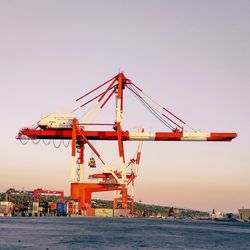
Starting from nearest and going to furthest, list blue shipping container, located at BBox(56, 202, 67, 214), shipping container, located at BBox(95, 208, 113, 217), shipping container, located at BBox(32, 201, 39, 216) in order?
blue shipping container, located at BBox(56, 202, 67, 214)
shipping container, located at BBox(95, 208, 113, 217)
shipping container, located at BBox(32, 201, 39, 216)

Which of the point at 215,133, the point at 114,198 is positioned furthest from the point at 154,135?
the point at 114,198

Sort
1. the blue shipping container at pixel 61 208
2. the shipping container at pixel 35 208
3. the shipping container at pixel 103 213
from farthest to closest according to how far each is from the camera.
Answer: the shipping container at pixel 35 208, the shipping container at pixel 103 213, the blue shipping container at pixel 61 208

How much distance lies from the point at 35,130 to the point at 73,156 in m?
10.3

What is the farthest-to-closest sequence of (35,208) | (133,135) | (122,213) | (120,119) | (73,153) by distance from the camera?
(35,208), (122,213), (73,153), (120,119), (133,135)

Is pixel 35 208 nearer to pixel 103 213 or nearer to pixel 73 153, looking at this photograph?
pixel 103 213

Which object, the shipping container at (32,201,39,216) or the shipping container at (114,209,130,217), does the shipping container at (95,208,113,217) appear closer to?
the shipping container at (114,209,130,217)

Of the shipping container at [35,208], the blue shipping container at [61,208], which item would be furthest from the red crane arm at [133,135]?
the shipping container at [35,208]

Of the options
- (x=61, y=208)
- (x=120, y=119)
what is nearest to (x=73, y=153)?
(x=120, y=119)

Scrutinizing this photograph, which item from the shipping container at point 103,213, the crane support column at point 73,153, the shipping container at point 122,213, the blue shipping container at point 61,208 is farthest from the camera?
the shipping container at point 103,213

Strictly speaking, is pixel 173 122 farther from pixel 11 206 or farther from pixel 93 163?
pixel 11 206

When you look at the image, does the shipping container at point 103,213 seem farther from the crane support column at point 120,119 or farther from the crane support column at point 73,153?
the crane support column at point 73,153

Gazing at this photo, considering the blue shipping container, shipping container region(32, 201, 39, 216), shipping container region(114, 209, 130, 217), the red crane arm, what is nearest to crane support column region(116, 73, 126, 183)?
the red crane arm

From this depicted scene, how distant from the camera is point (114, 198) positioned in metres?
158

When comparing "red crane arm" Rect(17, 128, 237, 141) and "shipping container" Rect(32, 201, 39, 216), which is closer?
"red crane arm" Rect(17, 128, 237, 141)
